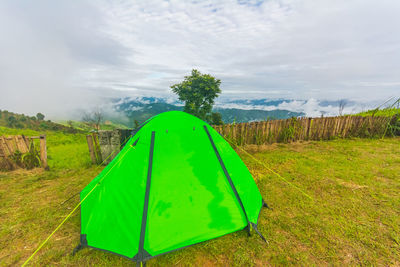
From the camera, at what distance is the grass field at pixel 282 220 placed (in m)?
2.66

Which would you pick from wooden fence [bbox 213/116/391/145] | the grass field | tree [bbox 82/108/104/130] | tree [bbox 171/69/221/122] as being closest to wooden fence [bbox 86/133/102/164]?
the grass field

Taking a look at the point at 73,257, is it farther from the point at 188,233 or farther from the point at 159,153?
the point at 159,153

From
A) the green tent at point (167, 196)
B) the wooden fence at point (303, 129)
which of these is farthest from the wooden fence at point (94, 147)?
the wooden fence at point (303, 129)

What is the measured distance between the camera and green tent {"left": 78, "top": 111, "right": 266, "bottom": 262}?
257 centimetres

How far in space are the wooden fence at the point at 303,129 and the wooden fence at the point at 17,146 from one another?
281 inches

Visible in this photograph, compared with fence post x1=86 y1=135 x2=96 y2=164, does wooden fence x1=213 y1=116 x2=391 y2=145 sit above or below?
above

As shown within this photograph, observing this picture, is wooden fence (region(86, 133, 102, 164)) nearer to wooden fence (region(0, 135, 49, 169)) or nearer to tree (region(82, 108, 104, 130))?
wooden fence (region(0, 135, 49, 169))

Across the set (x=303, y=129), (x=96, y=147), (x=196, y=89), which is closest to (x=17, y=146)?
(x=96, y=147)

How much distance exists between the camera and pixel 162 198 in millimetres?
2756

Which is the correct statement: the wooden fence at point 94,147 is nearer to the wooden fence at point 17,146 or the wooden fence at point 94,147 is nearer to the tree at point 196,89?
the wooden fence at point 17,146

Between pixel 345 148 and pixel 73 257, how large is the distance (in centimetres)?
1088

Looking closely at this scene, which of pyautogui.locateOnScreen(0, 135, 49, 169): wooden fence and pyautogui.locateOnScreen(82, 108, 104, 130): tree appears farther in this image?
pyautogui.locateOnScreen(82, 108, 104, 130): tree

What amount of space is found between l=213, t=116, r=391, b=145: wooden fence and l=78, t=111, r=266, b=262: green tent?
4815 mm

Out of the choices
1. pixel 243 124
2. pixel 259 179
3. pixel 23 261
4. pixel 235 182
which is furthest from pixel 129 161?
pixel 243 124
